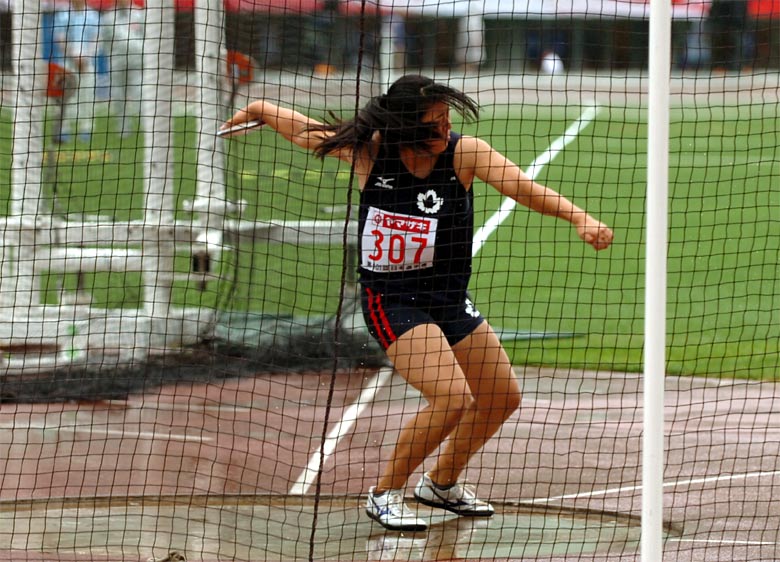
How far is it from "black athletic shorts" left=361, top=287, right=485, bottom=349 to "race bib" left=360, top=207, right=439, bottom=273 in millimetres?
143

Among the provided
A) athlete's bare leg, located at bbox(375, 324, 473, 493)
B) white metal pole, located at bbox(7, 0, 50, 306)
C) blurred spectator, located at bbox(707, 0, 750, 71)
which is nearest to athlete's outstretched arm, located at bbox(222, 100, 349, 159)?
athlete's bare leg, located at bbox(375, 324, 473, 493)

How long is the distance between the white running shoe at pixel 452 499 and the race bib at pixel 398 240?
1.12 m

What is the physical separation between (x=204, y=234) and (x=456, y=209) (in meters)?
3.65

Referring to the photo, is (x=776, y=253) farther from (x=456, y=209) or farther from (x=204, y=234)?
(x=456, y=209)

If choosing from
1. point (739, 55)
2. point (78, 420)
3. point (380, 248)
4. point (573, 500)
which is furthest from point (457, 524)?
point (739, 55)

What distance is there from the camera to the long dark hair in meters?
5.45

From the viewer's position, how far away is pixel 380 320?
555 centimetres

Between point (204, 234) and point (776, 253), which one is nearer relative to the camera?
point (204, 234)

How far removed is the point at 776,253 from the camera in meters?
13.7

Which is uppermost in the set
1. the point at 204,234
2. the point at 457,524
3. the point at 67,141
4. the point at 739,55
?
the point at 739,55

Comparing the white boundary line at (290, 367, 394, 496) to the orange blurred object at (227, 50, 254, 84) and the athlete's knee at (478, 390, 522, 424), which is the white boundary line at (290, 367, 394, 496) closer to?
the athlete's knee at (478, 390, 522, 424)

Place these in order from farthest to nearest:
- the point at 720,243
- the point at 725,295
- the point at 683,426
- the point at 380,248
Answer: the point at 720,243 < the point at 725,295 < the point at 683,426 < the point at 380,248

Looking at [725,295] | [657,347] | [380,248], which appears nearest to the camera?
[657,347]

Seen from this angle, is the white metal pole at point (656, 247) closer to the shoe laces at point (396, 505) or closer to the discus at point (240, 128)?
the shoe laces at point (396, 505)
